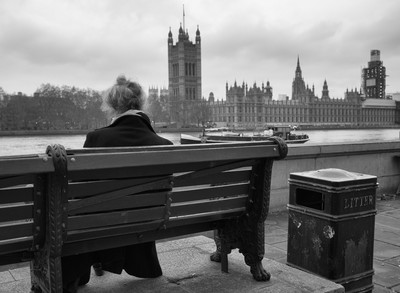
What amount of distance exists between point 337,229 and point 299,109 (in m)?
146

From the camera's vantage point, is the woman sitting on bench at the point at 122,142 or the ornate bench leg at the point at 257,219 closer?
the woman sitting on bench at the point at 122,142

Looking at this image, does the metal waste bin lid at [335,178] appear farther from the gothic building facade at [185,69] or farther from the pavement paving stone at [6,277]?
the gothic building facade at [185,69]

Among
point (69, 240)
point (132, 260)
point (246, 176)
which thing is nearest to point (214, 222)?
point (246, 176)

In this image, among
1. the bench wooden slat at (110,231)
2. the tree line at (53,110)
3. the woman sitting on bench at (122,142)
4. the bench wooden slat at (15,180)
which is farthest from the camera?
the tree line at (53,110)

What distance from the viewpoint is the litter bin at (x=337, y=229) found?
10.3ft

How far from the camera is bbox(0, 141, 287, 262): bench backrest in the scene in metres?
2.16

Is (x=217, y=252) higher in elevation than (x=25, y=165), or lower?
lower

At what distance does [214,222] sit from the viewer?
3152mm

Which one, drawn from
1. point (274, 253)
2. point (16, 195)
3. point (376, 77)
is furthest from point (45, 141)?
point (376, 77)

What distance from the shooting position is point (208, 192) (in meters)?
2.79

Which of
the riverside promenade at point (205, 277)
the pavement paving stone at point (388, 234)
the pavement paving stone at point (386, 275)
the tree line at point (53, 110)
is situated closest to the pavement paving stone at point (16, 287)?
the riverside promenade at point (205, 277)

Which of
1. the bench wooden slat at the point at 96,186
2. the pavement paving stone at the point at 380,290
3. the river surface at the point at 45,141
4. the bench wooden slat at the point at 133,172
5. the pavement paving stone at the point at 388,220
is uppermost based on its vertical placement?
the bench wooden slat at the point at 133,172

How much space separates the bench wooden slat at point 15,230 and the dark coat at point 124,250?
453mm

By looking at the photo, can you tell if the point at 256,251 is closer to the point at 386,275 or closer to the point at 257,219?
the point at 257,219
